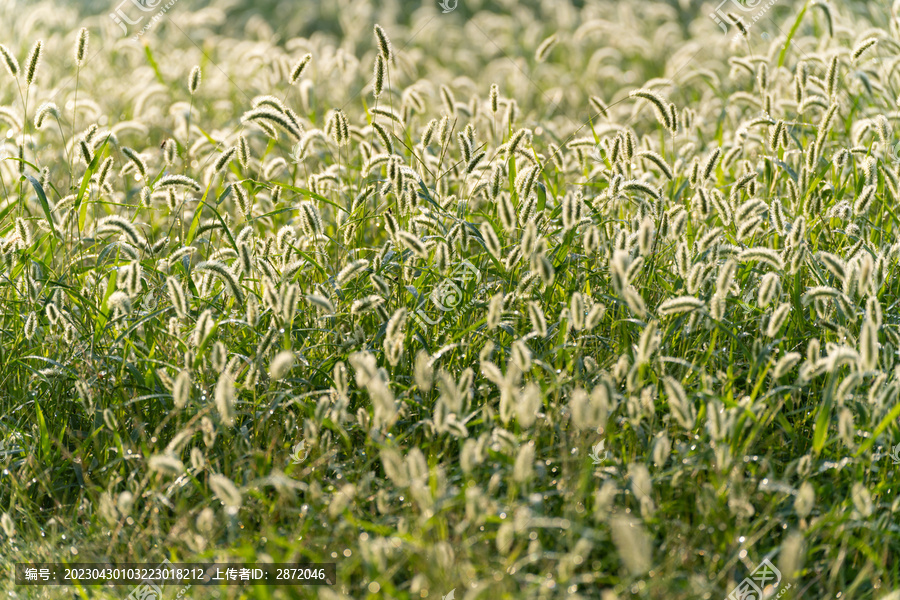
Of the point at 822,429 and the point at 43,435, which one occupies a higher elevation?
the point at 822,429

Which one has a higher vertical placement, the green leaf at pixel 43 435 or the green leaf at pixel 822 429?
the green leaf at pixel 822 429

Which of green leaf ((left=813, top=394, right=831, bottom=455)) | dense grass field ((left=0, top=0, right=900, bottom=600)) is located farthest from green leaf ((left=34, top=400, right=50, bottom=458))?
green leaf ((left=813, top=394, right=831, bottom=455))

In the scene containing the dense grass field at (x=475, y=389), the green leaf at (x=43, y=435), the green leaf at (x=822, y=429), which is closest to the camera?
the dense grass field at (x=475, y=389)

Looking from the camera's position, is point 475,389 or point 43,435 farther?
point 475,389

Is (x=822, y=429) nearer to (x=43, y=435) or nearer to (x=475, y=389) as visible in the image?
(x=475, y=389)

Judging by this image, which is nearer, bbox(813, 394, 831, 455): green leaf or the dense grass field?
the dense grass field

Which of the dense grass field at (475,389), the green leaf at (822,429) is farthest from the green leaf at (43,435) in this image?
the green leaf at (822,429)

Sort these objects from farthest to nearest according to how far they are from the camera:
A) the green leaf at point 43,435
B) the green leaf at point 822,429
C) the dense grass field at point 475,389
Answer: the green leaf at point 43,435 → the green leaf at point 822,429 → the dense grass field at point 475,389

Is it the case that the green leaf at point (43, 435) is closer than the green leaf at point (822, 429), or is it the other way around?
the green leaf at point (822, 429)

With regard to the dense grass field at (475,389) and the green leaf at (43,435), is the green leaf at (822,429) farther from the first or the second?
the green leaf at (43,435)

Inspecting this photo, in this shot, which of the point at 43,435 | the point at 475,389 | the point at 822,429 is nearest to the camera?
the point at 822,429

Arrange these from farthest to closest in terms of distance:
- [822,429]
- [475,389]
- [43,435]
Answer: [475,389] → [43,435] → [822,429]

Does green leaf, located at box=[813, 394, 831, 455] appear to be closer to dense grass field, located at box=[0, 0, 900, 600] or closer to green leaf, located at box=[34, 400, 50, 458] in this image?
dense grass field, located at box=[0, 0, 900, 600]

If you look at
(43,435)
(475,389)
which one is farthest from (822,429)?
(43,435)
